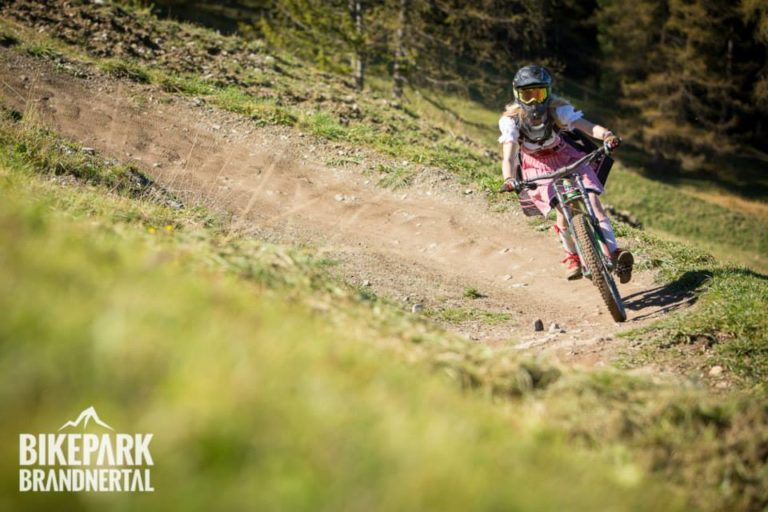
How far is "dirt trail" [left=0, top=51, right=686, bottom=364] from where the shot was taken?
8469 millimetres

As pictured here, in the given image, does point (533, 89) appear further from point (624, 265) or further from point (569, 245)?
point (624, 265)

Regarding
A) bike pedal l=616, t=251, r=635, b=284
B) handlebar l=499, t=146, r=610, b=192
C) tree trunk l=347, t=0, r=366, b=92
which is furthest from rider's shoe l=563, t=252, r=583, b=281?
tree trunk l=347, t=0, r=366, b=92

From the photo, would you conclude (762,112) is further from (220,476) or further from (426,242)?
(220,476)

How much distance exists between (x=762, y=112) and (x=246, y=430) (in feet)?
154

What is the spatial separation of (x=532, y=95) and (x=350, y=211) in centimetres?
427

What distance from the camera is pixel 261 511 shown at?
1.97 metres

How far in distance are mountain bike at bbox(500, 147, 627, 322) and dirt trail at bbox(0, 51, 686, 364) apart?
41cm

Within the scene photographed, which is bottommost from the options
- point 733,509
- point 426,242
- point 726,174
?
point 733,509

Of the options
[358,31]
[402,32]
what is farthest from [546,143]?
[402,32]

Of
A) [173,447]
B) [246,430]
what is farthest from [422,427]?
[173,447]

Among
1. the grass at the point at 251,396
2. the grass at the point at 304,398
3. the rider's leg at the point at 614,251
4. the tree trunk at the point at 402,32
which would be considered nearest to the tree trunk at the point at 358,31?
the tree trunk at the point at 402,32

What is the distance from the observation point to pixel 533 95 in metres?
8.10

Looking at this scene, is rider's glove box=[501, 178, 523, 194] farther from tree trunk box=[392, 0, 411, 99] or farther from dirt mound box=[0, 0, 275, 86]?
tree trunk box=[392, 0, 411, 99]

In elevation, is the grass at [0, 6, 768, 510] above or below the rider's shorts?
below
